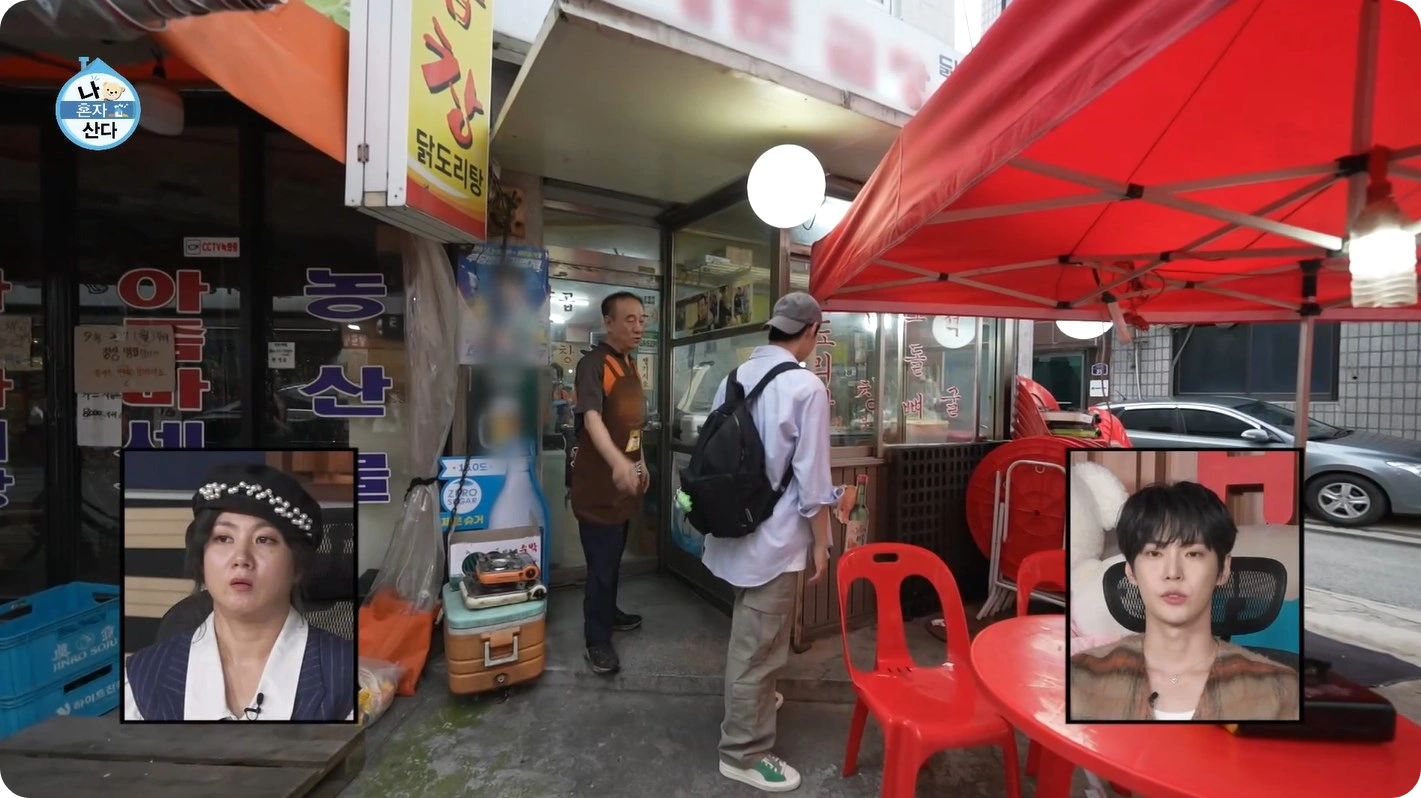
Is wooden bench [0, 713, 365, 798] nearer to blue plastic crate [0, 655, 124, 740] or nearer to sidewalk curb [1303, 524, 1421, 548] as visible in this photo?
blue plastic crate [0, 655, 124, 740]

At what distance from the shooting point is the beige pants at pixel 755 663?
219 cm

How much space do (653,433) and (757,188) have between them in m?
2.16

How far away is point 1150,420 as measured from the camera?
8.51 meters

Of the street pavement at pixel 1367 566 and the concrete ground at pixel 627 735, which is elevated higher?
the concrete ground at pixel 627 735

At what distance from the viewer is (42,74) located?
288 cm

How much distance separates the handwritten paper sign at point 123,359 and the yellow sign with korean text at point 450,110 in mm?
2140

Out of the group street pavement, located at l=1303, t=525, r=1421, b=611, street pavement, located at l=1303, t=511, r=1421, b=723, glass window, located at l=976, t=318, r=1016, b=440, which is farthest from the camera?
street pavement, located at l=1303, t=525, r=1421, b=611

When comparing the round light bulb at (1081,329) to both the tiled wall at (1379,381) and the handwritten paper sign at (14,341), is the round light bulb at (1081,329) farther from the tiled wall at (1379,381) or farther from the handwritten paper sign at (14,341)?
the handwritten paper sign at (14,341)

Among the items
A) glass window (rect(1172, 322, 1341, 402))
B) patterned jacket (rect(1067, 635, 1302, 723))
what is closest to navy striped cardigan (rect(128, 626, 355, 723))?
patterned jacket (rect(1067, 635, 1302, 723))

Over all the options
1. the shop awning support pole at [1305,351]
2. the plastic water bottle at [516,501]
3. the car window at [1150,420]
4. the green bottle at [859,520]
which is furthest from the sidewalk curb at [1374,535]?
the plastic water bottle at [516,501]

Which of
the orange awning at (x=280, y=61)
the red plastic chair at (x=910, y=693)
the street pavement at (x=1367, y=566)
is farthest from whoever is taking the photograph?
the street pavement at (x=1367, y=566)

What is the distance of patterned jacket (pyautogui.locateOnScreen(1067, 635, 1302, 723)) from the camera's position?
1.11 m

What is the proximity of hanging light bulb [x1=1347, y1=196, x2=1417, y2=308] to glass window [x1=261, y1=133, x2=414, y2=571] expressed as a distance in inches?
164

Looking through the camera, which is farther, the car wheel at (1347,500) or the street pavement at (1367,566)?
the car wheel at (1347,500)
